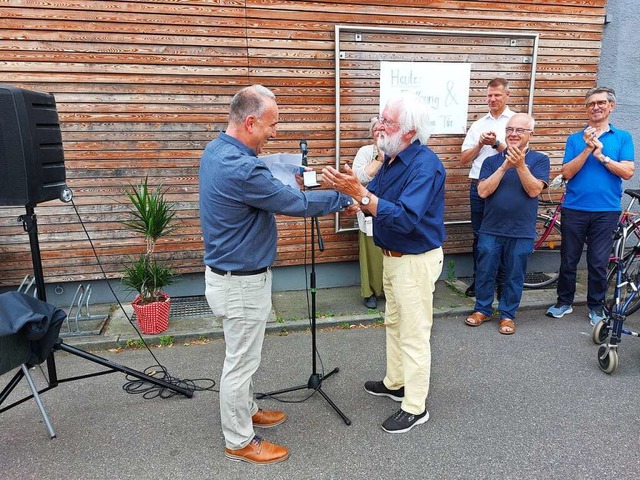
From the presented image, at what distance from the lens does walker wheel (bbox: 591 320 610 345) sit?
396 centimetres

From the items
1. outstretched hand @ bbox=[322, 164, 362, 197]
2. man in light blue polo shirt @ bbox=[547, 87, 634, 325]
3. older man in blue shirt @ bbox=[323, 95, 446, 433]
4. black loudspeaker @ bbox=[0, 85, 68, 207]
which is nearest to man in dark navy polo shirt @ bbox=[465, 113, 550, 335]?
man in light blue polo shirt @ bbox=[547, 87, 634, 325]

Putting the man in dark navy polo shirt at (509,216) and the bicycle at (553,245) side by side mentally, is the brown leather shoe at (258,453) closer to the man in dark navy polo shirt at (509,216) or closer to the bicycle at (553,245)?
the man in dark navy polo shirt at (509,216)

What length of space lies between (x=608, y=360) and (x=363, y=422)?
2.02 metres

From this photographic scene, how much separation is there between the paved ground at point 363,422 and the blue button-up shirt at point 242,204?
1.20 metres

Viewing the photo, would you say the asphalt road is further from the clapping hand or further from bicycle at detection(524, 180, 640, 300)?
the clapping hand

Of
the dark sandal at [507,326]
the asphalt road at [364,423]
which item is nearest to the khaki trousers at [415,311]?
the asphalt road at [364,423]

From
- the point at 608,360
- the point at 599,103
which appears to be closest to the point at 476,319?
the point at 608,360

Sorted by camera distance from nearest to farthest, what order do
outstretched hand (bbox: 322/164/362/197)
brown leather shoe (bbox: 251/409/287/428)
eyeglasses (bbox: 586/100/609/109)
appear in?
1. outstretched hand (bbox: 322/164/362/197)
2. brown leather shoe (bbox: 251/409/287/428)
3. eyeglasses (bbox: 586/100/609/109)

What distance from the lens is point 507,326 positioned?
4.31 m

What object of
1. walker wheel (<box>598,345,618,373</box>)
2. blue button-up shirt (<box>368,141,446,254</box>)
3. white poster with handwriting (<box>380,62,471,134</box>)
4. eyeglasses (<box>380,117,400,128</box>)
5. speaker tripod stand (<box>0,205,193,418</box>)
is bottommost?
walker wheel (<box>598,345,618,373</box>)

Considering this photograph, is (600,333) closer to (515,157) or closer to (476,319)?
(476,319)

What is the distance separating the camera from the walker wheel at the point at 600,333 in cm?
396

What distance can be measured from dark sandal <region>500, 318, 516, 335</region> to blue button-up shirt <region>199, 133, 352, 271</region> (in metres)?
2.59

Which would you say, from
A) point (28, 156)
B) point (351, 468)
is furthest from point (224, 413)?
point (28, 156)
